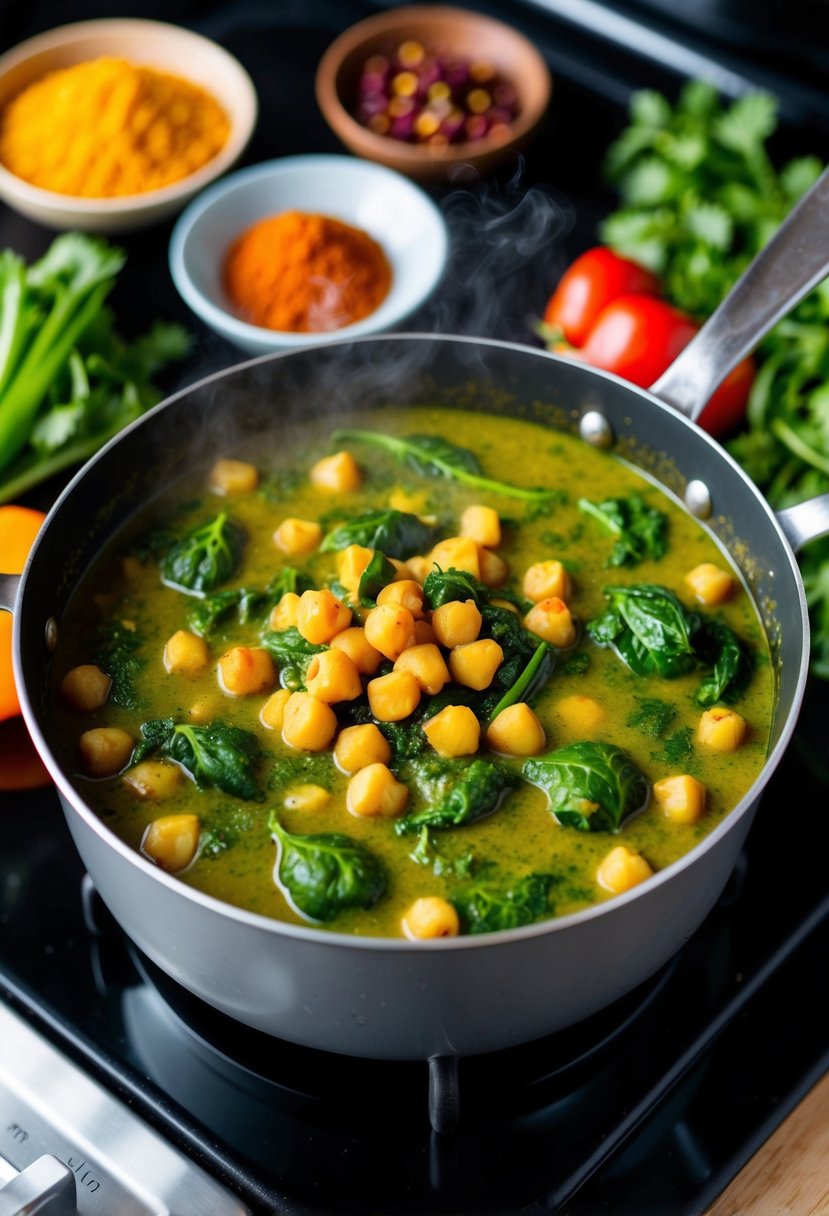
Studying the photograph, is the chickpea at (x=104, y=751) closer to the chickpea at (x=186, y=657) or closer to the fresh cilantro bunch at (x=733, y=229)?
the chickpea at (x=186, y=657)

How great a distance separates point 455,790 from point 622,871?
1.02 feet

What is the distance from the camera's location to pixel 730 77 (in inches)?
147

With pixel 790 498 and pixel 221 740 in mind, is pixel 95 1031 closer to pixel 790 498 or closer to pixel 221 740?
pixel 221 740

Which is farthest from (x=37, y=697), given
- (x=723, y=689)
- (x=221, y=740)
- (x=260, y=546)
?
(x=723, y=689)

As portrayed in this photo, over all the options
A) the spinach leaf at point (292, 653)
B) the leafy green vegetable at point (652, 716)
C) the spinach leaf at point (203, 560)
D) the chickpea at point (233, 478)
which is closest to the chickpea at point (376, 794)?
the spinach leaf at point (292, 653)

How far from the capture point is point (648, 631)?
2.41 m

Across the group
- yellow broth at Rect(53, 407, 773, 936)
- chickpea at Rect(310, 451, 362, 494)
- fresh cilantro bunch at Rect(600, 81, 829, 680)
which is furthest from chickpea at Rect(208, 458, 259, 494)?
fresh cilantro bunch at Rect(600, 81, 829, 680)

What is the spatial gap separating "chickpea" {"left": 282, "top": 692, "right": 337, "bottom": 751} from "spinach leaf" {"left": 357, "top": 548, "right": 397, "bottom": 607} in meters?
0.24

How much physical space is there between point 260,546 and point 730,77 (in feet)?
7.19

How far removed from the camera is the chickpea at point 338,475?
276cm

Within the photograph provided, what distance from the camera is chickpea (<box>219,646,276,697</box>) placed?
2.33 metres

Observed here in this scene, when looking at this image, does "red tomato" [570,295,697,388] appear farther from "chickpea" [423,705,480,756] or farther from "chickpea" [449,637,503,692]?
"chickpea" [423,705,480,756]

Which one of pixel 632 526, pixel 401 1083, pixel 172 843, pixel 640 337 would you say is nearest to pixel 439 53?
pixel 640 337

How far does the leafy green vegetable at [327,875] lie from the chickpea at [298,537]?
2.45 ft
